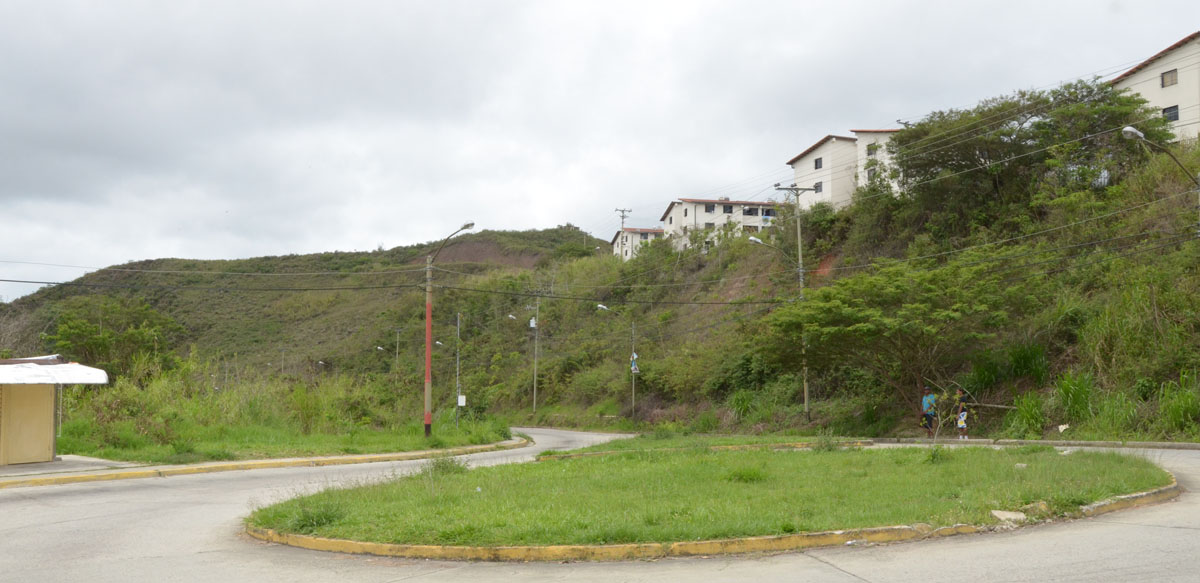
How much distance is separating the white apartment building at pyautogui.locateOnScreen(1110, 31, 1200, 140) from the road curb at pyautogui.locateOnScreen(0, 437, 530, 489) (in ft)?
134

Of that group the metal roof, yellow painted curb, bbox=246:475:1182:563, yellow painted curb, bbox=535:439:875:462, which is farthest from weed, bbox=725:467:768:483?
the metal roof

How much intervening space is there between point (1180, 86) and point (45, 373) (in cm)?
5328

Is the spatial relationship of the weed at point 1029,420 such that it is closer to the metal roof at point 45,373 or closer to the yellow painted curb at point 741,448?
the yellow painted curb at point 741,448

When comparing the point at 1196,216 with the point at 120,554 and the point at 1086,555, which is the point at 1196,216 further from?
the point at 120,554

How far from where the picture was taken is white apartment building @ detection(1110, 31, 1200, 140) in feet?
141

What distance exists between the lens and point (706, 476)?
43.9 feet

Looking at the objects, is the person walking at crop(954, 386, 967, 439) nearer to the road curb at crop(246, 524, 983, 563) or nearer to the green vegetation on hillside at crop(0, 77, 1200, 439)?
the green vegetation on hillside at crop(0, 77, 1200, 439)

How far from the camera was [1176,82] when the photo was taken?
44.6 metres

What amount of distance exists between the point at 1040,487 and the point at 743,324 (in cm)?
3440

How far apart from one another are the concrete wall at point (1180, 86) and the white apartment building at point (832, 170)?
17.3 metres

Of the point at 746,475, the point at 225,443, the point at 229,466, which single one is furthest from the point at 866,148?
the point at 746,475

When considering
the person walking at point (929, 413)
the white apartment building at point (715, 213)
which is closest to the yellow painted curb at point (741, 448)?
the person walking at point (929, 413)

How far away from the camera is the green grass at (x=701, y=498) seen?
28.8ft

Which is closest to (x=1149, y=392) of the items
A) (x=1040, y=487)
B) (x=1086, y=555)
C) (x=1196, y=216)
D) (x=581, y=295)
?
(x=1196, y=216)
